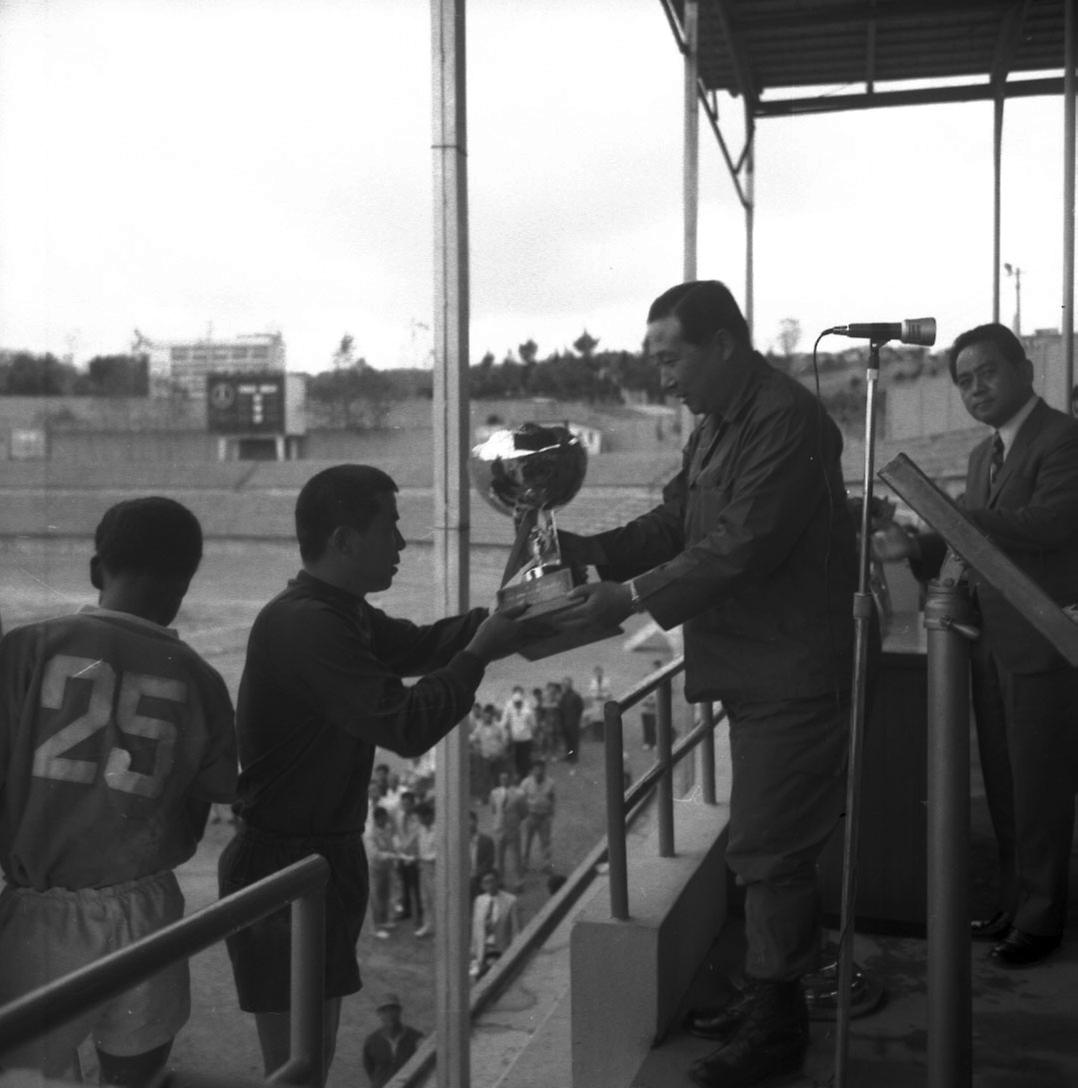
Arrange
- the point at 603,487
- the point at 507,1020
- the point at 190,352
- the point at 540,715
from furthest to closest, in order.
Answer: the point at 540,715, the point at 603,487, the point at 507,1020, the point at 190,352

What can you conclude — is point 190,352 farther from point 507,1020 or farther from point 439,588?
point 507,1020

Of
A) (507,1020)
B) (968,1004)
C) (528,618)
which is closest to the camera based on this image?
(968,1004)

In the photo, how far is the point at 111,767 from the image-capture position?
4.97ft

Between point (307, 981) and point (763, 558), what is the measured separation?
3.13 feet

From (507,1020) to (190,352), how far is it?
5953 millimetres

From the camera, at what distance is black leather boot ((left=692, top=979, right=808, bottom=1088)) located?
2.07 metres

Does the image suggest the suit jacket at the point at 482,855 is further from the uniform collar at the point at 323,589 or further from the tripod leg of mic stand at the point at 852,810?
the uniform collar at the point at 323,589

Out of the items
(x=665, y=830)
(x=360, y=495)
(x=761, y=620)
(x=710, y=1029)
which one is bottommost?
(x=710, y=1029)

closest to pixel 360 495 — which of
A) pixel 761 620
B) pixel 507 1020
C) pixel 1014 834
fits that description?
pixel 761 620

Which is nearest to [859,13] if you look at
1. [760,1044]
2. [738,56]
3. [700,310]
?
[738,56]

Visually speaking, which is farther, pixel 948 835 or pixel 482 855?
pixel 482 855

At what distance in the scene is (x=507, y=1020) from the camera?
24.9 feet

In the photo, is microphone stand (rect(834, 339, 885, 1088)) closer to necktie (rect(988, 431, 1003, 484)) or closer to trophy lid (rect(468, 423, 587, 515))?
trophy lid (rect(468, 423, 587, 515))

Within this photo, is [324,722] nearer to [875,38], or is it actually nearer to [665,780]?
[665,780]
